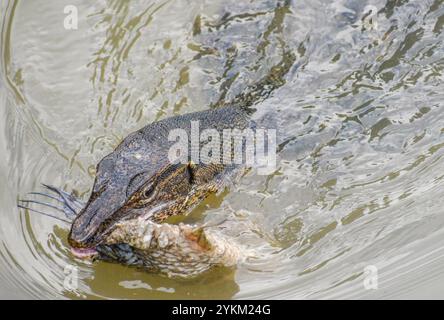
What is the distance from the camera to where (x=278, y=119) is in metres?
6.18

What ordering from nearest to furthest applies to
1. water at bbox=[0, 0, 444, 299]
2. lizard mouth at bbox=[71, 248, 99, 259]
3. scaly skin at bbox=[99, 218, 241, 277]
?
scaly skin at bbox=[99, 218, 241, 277] < lizard mouth at bbox=[71, 248, 99, 259] < water at bbox=[0, 0, 444, 299]

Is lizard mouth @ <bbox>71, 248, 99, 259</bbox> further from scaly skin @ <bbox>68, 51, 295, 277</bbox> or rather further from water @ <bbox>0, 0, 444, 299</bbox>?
water @ <bbox>0, 0, 444, 299</bbox>

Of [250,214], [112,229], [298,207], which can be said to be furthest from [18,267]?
[298,207]

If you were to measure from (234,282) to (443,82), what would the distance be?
309cm

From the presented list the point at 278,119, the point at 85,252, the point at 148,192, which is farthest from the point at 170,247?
the point at 278,119

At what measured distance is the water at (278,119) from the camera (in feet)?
15.3

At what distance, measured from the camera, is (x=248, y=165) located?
5824 millimetres

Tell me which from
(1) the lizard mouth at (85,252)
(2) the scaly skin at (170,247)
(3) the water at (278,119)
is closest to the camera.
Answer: (2) the scaly skin at (170,247)

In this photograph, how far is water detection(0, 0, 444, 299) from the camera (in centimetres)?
466

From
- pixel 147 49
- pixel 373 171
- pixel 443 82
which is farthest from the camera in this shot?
pixel 147 49

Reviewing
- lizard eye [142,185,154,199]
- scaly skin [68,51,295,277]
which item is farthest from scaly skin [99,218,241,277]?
lizard eye [142,185,154,199]

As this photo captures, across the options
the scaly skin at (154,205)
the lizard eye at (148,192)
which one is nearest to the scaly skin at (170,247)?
the scaly skin at (154,205)

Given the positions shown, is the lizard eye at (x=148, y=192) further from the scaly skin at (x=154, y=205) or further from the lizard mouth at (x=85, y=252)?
the lizard mouth at (x=85, y=252)

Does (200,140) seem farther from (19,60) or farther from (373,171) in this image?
(19,60)
